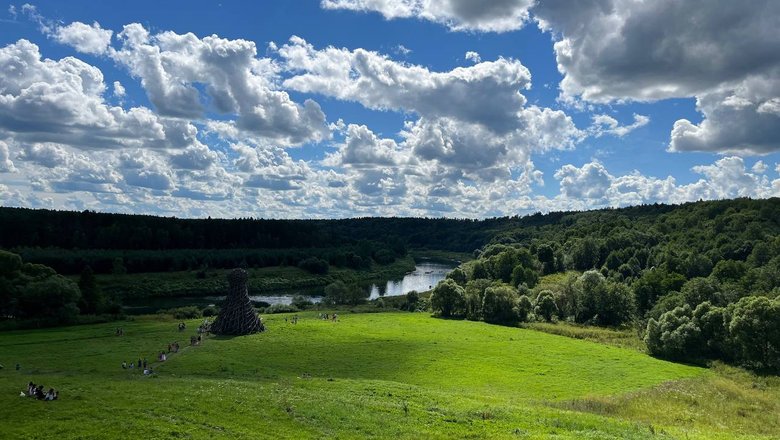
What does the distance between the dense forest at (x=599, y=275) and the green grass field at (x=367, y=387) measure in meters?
7.34

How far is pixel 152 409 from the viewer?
29.2 meters

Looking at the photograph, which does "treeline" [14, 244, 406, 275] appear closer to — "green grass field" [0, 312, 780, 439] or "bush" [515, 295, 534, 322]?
"green grass field" [0, 312, 780, 439]

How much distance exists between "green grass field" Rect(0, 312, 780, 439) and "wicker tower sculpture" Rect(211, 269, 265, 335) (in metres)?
3.00

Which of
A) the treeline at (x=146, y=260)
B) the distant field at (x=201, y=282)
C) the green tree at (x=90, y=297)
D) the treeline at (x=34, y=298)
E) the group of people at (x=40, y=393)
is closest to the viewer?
the group of people at (x=40, y=393)

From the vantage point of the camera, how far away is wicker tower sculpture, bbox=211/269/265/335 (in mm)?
69062

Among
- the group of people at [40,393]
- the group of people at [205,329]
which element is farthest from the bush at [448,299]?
the group of people at [40,393]

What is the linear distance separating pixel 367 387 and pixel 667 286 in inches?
3571

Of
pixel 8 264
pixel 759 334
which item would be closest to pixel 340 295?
pixel 8 264

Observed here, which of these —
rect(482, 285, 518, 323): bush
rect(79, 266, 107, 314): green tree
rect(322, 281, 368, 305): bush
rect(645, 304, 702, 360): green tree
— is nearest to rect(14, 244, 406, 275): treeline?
rect(79, 266, 107, 314): green tree

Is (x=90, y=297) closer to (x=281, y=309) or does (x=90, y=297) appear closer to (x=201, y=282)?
(x=281, y=309)

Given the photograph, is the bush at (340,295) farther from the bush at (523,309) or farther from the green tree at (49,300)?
the green tree at (49,300)

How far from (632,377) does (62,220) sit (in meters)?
203

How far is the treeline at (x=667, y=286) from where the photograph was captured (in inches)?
2699

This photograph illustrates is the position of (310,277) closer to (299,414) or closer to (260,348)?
(260,348)
